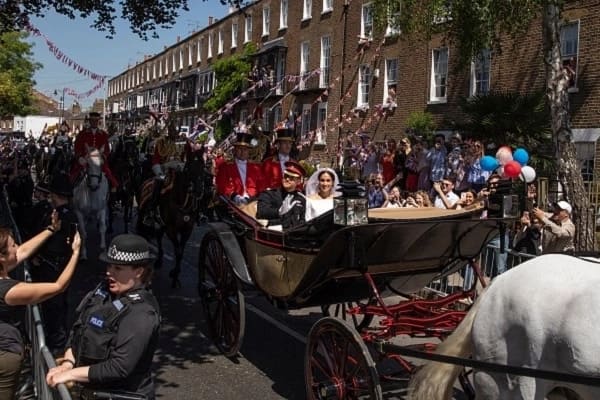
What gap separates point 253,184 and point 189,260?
4354 millimetres

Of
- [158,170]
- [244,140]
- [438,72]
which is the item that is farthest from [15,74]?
[244,140]

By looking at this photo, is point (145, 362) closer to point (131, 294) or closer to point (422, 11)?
point (131, 294)

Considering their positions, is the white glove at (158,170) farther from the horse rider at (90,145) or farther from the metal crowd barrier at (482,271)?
the metal crowd barrier at (482,271)

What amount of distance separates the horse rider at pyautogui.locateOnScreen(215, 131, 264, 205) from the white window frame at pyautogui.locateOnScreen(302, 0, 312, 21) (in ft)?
85.9

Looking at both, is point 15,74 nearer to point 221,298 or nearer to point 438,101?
point 438,101

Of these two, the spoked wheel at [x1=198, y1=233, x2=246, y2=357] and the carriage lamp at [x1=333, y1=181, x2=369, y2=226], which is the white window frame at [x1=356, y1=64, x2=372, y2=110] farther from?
the carriage lamp at [x1=333, y1=181, x2=369, y2=226]

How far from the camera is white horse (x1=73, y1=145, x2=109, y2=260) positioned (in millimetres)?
12641

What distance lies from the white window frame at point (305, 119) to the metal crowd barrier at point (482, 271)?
23.6m

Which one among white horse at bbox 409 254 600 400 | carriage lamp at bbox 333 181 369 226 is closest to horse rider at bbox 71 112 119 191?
carriage lamp at bbox 333 181 369 226

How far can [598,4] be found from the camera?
16.4 meters

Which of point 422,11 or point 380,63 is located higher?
point 380,63

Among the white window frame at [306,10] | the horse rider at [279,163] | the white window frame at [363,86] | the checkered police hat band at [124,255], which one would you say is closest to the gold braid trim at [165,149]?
the horse rider at [279,163]

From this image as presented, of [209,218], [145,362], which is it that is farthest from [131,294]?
[209,218]

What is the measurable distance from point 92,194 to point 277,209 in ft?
23.0
